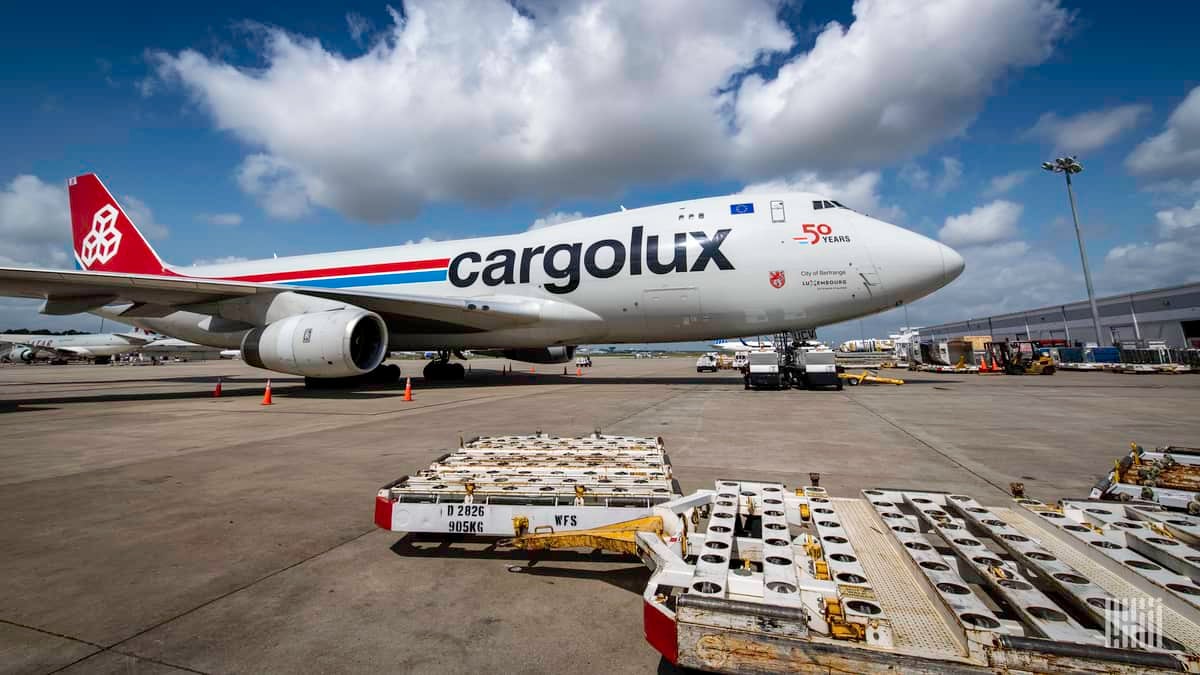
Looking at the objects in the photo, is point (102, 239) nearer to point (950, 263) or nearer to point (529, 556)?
point (529, 556)

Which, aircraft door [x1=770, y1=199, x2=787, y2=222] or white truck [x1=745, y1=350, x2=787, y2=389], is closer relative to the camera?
aircraft door [x1=770, y1=199, x2=787, y2=222]

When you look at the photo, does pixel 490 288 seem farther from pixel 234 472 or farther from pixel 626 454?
pixel 626 454

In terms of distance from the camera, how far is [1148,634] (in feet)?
4.59

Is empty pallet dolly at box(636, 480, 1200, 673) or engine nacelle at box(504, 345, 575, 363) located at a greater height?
engine nacelle at box(504, 345, 575, 363)

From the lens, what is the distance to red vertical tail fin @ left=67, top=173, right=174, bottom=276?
57.9 ft

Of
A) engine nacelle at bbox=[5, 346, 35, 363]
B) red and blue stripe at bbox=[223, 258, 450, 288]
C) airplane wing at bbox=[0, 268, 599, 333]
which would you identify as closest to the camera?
airplane wing at bbox=[0, 268, 599, 333]

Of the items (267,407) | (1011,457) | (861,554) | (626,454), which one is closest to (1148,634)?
(861,554)

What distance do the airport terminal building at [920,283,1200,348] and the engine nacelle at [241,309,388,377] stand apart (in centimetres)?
A: 4839

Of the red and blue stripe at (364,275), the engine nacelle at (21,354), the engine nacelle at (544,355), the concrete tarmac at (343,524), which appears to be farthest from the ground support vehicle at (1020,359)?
the engine nacelle at (21,354)

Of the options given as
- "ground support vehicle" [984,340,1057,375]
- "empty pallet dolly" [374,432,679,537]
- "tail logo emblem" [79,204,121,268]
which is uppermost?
"tail logo emblem" [79,204,121,268]

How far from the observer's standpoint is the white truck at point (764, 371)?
1273 cm

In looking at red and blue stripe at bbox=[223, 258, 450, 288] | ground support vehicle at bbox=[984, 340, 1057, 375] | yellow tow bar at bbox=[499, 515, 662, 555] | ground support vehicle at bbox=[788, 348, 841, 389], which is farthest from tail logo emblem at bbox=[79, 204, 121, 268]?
ground support vehicle at bbox=[984, 340, 1057, 375]

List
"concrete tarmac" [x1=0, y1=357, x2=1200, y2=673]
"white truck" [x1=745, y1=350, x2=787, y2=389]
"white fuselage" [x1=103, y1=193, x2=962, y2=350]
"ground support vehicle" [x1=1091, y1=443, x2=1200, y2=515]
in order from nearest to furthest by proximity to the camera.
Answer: "concrete tarmac" [x1=0, y1=357, x2=1200, y2=673], "ground support vehicle" [x1=1091, y1=443, x2=1200, y2=515], "white fuselage" [x1=103, y1=193, x2=962, y2=350], "white truck" [x1=745, y1=350, x2=787, y2=389]

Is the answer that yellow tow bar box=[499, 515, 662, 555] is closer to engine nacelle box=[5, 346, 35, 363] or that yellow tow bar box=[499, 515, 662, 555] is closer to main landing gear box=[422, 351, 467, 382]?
main landing gear box=[422, 351, 467, 382]
